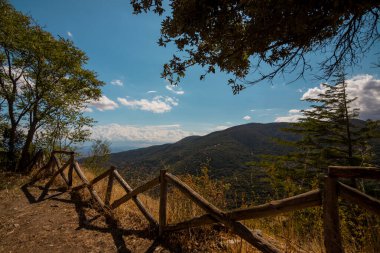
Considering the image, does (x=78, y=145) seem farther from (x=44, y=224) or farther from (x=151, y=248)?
(x=151, y=248)

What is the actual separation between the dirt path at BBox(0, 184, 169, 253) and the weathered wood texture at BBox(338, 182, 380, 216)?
11.3 feet

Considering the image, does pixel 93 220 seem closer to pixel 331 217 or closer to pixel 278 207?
pixel 278 207

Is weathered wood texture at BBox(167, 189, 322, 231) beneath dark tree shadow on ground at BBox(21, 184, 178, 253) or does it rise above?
above

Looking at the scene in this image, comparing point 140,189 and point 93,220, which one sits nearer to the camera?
point 140,189

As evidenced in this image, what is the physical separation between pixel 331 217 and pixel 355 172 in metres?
0.55

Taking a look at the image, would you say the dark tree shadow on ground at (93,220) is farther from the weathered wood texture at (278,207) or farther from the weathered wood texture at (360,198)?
the weathered wood texture at (360,198)

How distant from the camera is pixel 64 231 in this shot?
6.05 m

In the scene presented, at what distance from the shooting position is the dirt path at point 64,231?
203 inches

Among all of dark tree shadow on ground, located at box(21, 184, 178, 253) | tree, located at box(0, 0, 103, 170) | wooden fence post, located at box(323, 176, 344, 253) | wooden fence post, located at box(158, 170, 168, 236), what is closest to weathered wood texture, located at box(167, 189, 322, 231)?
wooden fence post, located at box(323, 176, 344, 253)

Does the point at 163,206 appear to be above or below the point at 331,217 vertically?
below

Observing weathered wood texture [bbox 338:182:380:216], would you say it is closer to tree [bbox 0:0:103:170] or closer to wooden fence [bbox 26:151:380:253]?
wooden fence [bbox 26:151:380:253]

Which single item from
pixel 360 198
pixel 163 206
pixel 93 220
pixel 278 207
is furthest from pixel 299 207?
pixel 93 220

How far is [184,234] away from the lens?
4879mm

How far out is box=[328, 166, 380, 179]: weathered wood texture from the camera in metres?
2.21
